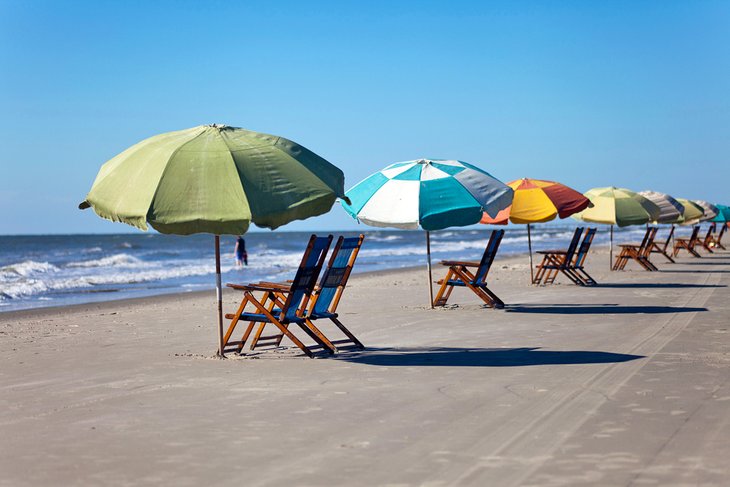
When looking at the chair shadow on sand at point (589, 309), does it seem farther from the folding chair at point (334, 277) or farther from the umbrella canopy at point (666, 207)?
the umbrella canopy at point (666, 207)

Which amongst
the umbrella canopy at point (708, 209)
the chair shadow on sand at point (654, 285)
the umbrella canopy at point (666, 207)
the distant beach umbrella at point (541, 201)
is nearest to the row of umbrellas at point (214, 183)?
the distant beach umbrella at point (541, 201)

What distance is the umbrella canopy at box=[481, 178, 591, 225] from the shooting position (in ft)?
50.9

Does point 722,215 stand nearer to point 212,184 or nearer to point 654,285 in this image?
point 654,285

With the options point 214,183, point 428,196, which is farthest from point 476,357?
point 428,196

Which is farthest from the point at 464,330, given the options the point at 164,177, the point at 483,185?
the point at 164,177

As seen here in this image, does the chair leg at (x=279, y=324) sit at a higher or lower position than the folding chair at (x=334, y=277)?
lower

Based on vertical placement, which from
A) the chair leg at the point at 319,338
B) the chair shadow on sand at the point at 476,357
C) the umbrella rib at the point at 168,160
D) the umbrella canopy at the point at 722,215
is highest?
the umbrella rib at the point at 168,160

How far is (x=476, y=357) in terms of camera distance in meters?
8.55

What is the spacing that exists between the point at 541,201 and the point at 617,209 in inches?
223

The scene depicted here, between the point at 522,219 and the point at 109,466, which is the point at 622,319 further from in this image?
the point at 109,466

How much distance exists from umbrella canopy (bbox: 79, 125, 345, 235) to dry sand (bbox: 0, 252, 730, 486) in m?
1.25

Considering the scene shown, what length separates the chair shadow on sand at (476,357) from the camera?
26.7 ft

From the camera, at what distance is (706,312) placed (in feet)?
40.8

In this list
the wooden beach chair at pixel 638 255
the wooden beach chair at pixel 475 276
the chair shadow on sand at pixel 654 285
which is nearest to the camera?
the wooden beach chair at pixel 475 276
